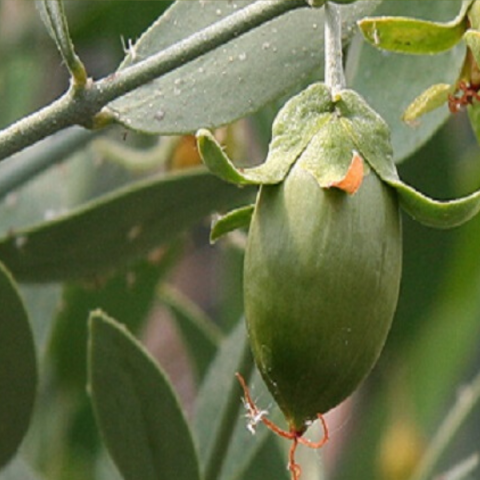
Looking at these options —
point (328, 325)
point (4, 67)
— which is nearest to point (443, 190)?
point (4, 67)

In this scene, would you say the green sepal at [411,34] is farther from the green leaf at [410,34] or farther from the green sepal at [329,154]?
the green sepal at [329,154]

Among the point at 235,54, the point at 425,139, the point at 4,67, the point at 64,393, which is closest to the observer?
the point at 235,54

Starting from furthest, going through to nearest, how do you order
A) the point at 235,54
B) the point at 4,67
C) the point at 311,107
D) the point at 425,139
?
the point at 4,67 → the point at 425,139 → the point at 235,54 → the point at 311,107

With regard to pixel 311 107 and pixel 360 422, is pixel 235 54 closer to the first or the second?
pixel 311 107

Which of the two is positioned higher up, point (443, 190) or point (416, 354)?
point (443, 190)

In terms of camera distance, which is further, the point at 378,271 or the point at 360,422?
the point at 360,422

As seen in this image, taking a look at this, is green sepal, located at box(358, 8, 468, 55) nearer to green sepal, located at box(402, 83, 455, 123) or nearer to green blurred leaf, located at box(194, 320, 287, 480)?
green sepal, located at box(402, 83, 455, 123)

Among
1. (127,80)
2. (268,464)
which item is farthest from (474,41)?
(268,464)

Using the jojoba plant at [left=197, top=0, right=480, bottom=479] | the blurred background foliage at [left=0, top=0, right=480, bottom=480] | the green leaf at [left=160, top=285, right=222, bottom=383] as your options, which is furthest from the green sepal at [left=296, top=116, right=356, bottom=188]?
the green leaf at [left=160, top=285, right=222, bottom=383]

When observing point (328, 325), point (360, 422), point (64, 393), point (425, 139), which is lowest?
point (360, 422)
